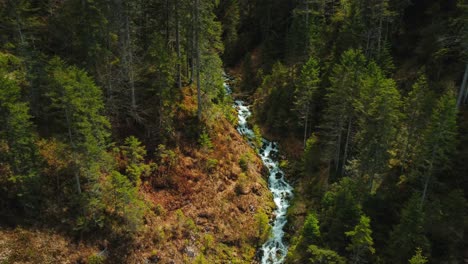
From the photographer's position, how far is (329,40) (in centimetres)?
5003

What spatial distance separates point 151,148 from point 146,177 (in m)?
2.83

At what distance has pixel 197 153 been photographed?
30.9 meters

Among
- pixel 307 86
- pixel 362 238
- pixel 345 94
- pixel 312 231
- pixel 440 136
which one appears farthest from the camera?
pixel 307 86

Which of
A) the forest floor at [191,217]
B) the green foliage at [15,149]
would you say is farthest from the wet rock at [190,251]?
the green foliage at [15,149]

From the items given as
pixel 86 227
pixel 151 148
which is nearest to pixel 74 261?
pixel 86 227

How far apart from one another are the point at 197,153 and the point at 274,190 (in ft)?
35.4

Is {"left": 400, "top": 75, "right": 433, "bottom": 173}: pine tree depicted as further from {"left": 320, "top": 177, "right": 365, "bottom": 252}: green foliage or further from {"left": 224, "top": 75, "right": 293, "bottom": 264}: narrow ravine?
{"left": 224, "top": 75, "right": 293, "bottom": 264}: narrow ravine

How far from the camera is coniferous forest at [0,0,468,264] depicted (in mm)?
21484

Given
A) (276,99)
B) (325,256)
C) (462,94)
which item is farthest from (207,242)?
(462,94)

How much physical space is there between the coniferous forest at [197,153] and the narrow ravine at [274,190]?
21 centimetres

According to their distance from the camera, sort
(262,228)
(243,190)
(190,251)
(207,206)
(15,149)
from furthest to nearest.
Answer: (243,190) < (262,228) < (207,206) < (190,251) < (15,149)

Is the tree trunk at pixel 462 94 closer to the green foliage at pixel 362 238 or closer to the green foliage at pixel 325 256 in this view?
the green foliage at pixel 362 238

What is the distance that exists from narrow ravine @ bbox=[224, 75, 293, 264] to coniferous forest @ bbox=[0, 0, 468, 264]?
0.21 m

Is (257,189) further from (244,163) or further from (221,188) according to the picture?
(221,188)
